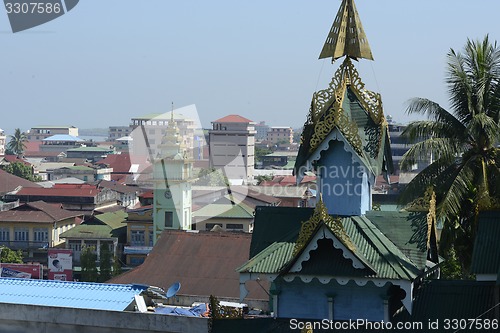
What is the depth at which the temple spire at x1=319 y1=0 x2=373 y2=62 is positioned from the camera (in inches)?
584

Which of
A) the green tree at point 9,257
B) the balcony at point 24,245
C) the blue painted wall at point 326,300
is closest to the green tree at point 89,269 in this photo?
the green tree at point 9,257

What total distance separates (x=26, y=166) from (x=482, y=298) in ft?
443

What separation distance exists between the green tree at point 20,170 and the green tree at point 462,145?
121928mm

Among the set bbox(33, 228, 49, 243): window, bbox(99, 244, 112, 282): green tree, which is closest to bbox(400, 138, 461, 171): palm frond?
bbox(99, 244, 112, 282): green tree

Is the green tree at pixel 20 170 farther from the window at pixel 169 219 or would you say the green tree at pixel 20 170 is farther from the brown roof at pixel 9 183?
the window at pixel 169 219

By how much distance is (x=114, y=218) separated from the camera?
3226 inches

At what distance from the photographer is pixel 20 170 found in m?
139

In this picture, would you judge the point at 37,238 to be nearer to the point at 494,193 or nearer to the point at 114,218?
the point at 114,218

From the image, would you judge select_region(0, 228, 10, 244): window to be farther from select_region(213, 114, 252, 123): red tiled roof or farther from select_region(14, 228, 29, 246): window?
select_region(213, 114, 252, 123): red tiled roof

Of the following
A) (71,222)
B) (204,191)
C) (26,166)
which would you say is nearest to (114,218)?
(71,222)

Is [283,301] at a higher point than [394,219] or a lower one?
lower

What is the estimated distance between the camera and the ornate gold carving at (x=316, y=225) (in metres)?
13.5

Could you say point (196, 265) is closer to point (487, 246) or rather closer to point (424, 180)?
point (424, 180)

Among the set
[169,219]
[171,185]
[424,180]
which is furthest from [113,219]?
[424,180]
